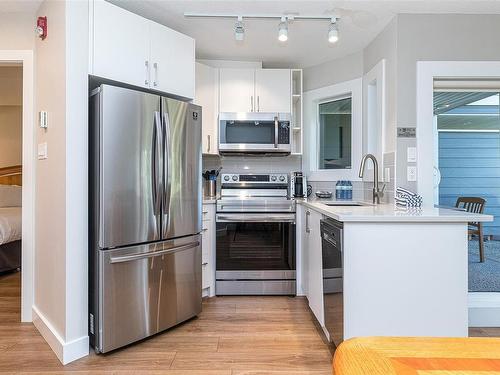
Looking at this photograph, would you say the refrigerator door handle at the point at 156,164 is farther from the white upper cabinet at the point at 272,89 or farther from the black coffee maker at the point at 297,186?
the black coffee maker at the point at 297,186

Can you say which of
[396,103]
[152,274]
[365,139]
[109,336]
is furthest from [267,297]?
[396,103]

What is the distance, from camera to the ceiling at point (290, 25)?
2.44m

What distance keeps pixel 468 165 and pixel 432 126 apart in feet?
9.46

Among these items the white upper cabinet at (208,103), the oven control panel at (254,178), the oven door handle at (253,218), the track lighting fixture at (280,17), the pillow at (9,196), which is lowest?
the oven door handle at (253,218)

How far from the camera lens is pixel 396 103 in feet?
8.51

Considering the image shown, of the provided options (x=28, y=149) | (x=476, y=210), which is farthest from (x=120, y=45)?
(x=476, y=210)

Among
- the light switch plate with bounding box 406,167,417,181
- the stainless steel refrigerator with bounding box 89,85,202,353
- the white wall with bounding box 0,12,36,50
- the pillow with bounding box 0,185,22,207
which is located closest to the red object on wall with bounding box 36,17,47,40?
the white wall with bounding box 0,12,36,50

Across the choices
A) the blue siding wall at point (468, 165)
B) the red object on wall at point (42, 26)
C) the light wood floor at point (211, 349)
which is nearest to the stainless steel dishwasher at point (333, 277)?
the light wood floor at point (211, 349)

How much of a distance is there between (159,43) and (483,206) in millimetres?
3821

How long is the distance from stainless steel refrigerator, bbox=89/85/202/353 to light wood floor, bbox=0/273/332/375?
120 mm

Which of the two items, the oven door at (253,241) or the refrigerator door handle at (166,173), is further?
the oven door at (253,241)

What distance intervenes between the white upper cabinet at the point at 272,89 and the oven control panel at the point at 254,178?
0.71m

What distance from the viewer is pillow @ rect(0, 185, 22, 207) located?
184 inches

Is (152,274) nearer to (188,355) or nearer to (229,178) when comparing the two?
(188,355)
